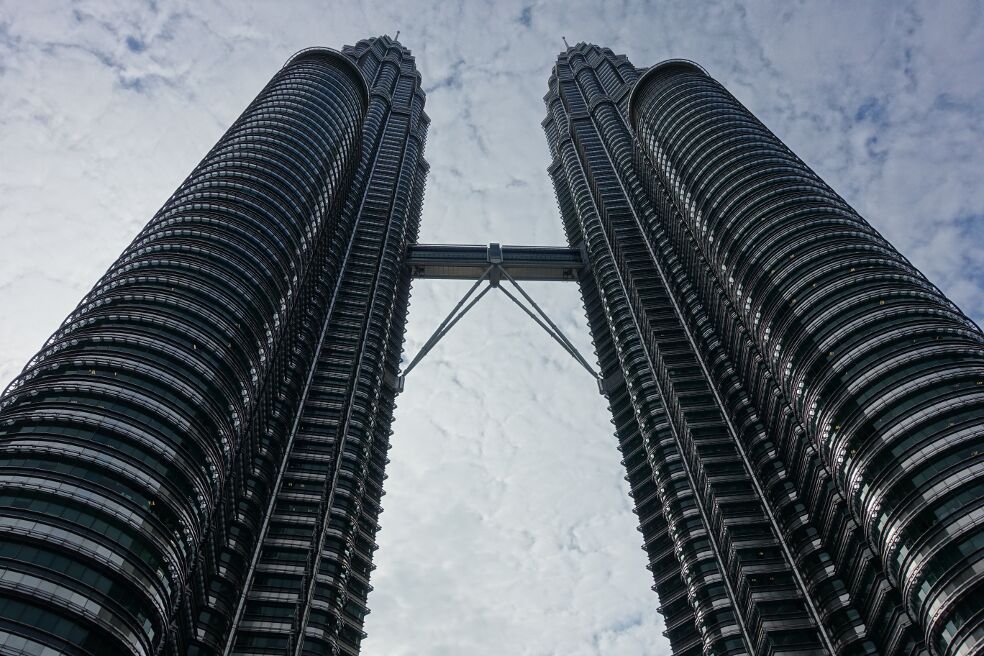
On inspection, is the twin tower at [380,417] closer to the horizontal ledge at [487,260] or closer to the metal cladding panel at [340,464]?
the metal cladding panel at [340,464]

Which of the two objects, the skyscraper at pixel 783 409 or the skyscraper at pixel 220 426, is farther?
the skyscraper at pixel 783 409

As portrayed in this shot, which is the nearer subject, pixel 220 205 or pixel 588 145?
pixel 220 205

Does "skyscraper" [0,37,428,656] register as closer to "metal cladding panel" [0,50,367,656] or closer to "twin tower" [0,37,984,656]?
"metal cladding panel" [0,50,367,656]

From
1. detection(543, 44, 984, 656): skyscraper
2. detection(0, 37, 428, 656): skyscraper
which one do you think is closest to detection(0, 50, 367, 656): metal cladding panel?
detection(0, 37, 428, 656): skyscraper

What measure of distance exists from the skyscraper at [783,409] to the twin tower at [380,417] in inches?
11.4

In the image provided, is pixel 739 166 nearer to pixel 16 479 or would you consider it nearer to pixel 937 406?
pixel 937 406

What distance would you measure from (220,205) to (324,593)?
44149 mm

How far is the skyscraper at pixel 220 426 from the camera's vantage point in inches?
1944

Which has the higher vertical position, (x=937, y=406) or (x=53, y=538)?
(x=937, y=406)

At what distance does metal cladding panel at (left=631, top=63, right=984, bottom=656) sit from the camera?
5384 centimetres

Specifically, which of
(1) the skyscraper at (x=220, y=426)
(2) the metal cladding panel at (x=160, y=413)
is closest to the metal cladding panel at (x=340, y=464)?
(1) the skyscraper at (x=220, y=426)

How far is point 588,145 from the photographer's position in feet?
569

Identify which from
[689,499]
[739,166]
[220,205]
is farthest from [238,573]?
[739,166]

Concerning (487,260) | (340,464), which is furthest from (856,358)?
(487,260)
